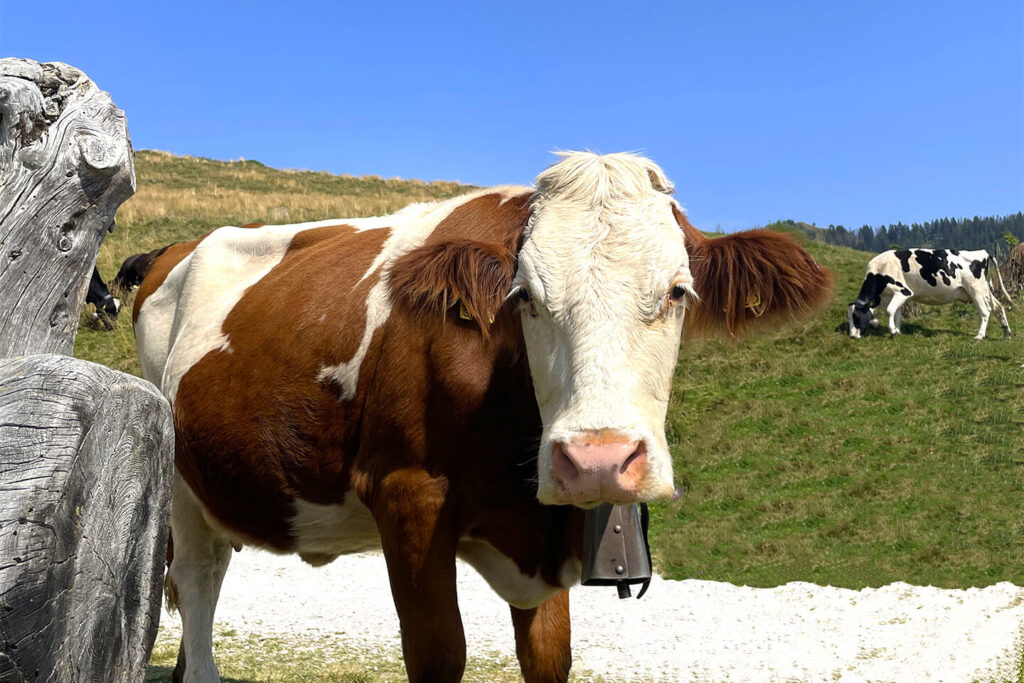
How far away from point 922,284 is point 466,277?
21.0 metres

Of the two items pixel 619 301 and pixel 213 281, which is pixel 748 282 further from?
pixel 213 281

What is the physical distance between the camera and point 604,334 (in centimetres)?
329

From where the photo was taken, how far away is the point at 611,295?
11.1ft

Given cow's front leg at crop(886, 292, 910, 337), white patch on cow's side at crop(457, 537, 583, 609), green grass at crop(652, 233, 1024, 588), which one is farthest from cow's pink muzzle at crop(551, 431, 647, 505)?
cow's front leg at crop(886, 292, 910, 337)

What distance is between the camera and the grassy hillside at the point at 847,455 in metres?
11.1

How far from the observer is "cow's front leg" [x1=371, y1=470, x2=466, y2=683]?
12.3ft

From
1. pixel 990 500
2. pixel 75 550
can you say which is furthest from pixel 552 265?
pixel 990 500

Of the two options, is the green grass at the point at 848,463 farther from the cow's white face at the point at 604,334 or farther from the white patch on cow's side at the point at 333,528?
the cow's white face at the point at 604,334

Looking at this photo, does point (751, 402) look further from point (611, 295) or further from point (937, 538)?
point (611, 295)

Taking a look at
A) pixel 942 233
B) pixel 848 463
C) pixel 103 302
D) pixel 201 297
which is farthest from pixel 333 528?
pixel 942 233

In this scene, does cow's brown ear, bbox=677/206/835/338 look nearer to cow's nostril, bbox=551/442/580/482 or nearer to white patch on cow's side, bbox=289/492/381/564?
cow's nostril, bbox=551/442/580/482

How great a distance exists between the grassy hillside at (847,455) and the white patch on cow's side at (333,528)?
3706mm

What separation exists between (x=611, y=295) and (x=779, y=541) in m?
9.26

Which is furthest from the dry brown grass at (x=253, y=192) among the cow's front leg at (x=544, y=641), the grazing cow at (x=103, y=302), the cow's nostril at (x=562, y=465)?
the cow's nostril at (x=562, y=465)
